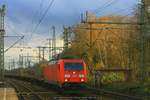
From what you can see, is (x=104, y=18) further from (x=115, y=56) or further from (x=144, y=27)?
(x=144, y=27)

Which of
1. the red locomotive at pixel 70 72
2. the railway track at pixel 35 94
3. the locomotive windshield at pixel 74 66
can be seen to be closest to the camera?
the railway track at pixel 35 94

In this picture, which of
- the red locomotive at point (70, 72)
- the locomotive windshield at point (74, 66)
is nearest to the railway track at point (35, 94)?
the red locomotive at point (70, 72)

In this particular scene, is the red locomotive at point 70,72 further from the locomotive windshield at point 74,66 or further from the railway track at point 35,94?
the railway track at point 35,94

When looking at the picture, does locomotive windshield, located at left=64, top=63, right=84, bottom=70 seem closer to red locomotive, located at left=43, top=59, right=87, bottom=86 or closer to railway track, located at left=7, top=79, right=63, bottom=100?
red locomotive, located at left=43, top=59, right=87, bottom=86

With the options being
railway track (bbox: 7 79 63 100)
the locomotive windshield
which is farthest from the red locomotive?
railway track (bbox: 7 79 63 100)

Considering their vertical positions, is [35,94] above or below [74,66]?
below

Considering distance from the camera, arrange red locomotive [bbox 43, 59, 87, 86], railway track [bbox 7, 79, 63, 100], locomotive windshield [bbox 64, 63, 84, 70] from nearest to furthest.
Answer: railway track [bbox 7, 79, 63, 100], red locomotive [bbox 43, 59, 87, 86], locomotive windshield [bbox 64, 63, 84, 70]

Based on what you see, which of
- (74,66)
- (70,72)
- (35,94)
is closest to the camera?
(35,94)

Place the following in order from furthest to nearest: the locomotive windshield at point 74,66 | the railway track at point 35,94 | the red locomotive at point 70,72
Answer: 1. the locomotive windshield at point 74,66
2. the red locomotive at point 70,72
3. the railway track at point 35,94

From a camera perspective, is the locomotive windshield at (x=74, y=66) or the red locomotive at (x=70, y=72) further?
the locomotive windshield at (x=74, y=66)

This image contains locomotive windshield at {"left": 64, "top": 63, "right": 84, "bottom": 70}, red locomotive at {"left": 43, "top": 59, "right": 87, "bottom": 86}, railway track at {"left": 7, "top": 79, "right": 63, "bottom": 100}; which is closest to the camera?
railway track at {"left": 7, "top": 79, "right": 63, "bottom": 100}

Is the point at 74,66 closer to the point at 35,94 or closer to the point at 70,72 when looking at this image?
the point at 70,72

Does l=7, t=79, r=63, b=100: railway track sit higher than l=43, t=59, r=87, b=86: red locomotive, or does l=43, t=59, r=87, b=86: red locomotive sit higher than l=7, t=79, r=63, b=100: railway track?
l=43, t=59, r=87, b=86: red locomotive

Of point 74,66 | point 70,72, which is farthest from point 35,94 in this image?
point 74,66
